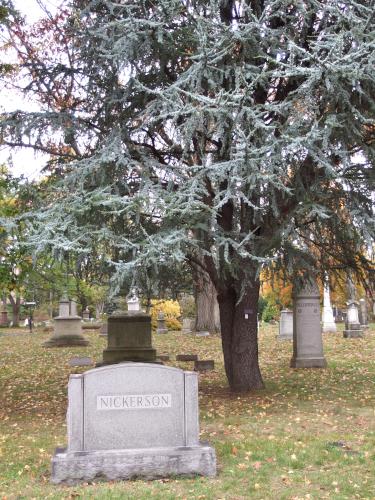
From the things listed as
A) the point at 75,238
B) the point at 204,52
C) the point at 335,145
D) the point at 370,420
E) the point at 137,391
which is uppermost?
the point at 204,52

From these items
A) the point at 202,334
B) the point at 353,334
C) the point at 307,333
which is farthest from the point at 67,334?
the point at 307,333

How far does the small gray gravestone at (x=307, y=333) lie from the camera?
13242 mm

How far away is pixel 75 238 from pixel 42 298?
36343 mm

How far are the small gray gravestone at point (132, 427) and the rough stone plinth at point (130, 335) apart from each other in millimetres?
7388

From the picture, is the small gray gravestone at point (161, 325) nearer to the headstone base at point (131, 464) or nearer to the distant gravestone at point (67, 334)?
the distant gravestone at point (67, 334)

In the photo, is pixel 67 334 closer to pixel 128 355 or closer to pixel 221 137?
pixel 128 355

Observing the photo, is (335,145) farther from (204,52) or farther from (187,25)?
(187,25)

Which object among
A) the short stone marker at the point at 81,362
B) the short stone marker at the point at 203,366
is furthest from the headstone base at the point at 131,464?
the short stone marker at the point at 81,362

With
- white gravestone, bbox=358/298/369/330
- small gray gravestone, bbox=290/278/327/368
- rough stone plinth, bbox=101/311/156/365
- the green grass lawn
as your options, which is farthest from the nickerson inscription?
white gravestone, bbox=358/298/369/330

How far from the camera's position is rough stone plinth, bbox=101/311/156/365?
43.8 feet

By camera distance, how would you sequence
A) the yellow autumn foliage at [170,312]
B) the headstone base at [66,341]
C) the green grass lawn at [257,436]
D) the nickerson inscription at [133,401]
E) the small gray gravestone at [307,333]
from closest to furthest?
the green grass lawn at [257,436] < the nickerson inscription at [133,401] < the small gray gravestone at [307,333] < the headstone base at [66,341] < the yellow autumn foliage at [170,312]

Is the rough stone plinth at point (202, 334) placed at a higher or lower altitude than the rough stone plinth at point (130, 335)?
lower

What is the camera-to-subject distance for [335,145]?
8258mm

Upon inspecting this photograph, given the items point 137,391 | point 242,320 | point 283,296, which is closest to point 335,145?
point 242,320
